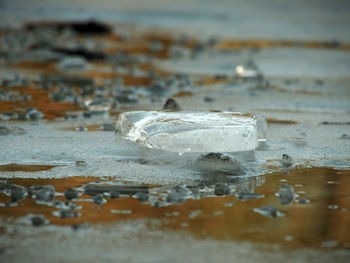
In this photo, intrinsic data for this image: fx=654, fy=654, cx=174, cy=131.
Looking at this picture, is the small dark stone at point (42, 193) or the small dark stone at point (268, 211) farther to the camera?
the small dark stone at point (42, 193)

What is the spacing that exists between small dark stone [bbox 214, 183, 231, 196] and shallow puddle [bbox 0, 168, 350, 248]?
4cm

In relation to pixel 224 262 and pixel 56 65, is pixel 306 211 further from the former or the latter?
pixel 56 65

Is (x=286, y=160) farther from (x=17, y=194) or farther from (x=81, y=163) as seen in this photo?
(x=17, y=194)

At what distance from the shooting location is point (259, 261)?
1.66 meters

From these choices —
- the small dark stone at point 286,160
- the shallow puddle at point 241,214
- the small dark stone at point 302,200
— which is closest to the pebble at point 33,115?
the shallow puddle at point 241,214

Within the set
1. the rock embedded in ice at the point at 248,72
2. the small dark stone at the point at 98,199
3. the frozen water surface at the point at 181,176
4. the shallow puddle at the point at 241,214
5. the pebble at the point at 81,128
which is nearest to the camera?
the frozen water surface at the point at 181,176

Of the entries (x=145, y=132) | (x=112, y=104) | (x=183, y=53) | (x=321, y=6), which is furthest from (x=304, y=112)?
(x=321, y=6)

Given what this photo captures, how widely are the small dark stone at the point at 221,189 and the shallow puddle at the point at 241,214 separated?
44 millimetres

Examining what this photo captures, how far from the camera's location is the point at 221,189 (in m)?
2.30

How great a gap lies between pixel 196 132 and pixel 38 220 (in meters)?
1.13

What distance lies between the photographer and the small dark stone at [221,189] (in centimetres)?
230

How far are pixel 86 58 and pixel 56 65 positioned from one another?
575mm

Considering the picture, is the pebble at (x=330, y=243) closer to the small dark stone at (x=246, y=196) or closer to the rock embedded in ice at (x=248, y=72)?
the small dark stone at (x=246, y=196)

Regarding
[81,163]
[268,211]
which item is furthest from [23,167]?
[268,211]
